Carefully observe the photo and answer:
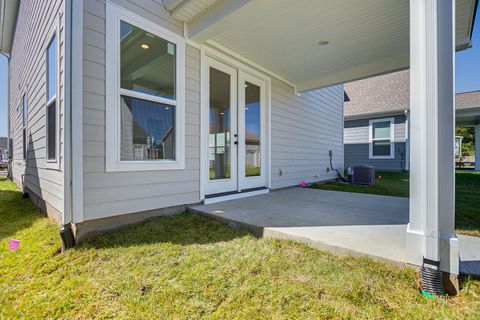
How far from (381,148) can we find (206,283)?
440 inches

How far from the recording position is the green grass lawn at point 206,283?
1300 mm

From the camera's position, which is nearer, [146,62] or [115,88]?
[115,88]

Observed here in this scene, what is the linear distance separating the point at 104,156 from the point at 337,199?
3451 mm

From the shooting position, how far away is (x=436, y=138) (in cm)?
144

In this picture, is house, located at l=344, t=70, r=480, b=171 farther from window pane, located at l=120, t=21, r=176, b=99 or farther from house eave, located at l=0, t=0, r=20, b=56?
house eave, located at l=0, t=0, r=20, b=56

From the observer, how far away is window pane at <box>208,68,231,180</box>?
3.72 metres

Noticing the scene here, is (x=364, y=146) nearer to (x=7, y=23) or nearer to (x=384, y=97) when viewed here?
(x=384, y=97)

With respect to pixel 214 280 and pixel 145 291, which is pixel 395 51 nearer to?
pixel 214 280

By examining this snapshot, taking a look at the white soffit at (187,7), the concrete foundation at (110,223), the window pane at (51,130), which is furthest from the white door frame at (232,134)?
the window pane at (51,130)

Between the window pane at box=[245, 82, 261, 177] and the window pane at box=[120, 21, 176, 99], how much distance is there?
5.48 feet

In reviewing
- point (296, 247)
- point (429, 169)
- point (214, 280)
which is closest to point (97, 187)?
point (214, 280)

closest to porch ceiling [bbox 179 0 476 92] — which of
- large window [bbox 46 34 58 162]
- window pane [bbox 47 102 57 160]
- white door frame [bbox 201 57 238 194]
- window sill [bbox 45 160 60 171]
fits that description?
white door frame [bbox 201 57 238 194]

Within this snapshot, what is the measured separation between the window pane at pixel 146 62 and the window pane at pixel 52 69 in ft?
3.18

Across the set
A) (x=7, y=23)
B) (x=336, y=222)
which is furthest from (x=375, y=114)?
(x=7, y=23)
